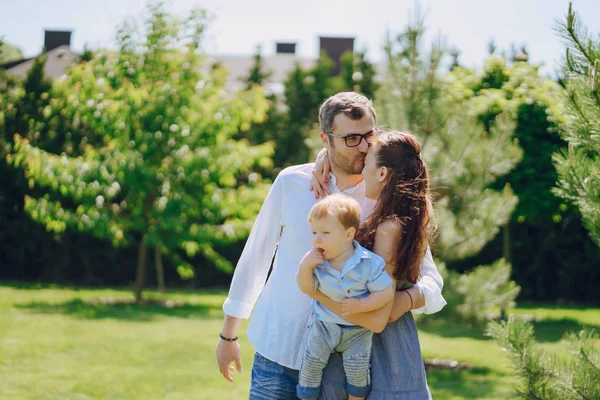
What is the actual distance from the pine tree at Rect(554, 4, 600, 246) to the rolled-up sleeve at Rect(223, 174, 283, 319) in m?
1.43

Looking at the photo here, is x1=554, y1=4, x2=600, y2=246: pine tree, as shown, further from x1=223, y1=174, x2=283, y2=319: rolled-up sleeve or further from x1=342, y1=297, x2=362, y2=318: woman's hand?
x1=342, y1=297, x2=362, y2=318: woman's hand

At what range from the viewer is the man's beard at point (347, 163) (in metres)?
2.60

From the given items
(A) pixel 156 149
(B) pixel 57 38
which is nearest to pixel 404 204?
(A) pixel 156 149

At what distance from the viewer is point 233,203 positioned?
11.9 meters

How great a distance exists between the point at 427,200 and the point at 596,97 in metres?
1.19

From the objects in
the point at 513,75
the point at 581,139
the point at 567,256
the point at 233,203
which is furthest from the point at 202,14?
the point at 581,139

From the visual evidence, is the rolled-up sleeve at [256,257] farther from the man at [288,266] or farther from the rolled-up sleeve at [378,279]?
the rolled-up sleeve at [378,279]

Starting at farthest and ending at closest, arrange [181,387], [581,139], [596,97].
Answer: [181,387] → [581,139] → [596,97]

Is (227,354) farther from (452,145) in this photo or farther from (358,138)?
(452,145)

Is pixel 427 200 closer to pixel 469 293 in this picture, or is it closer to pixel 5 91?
pixel 469 293

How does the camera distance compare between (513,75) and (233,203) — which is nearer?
(513,75)

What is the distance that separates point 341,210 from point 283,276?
0.49 m

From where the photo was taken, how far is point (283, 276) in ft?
8.55

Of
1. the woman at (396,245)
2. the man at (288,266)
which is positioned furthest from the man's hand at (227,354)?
the woman at (396,245)
